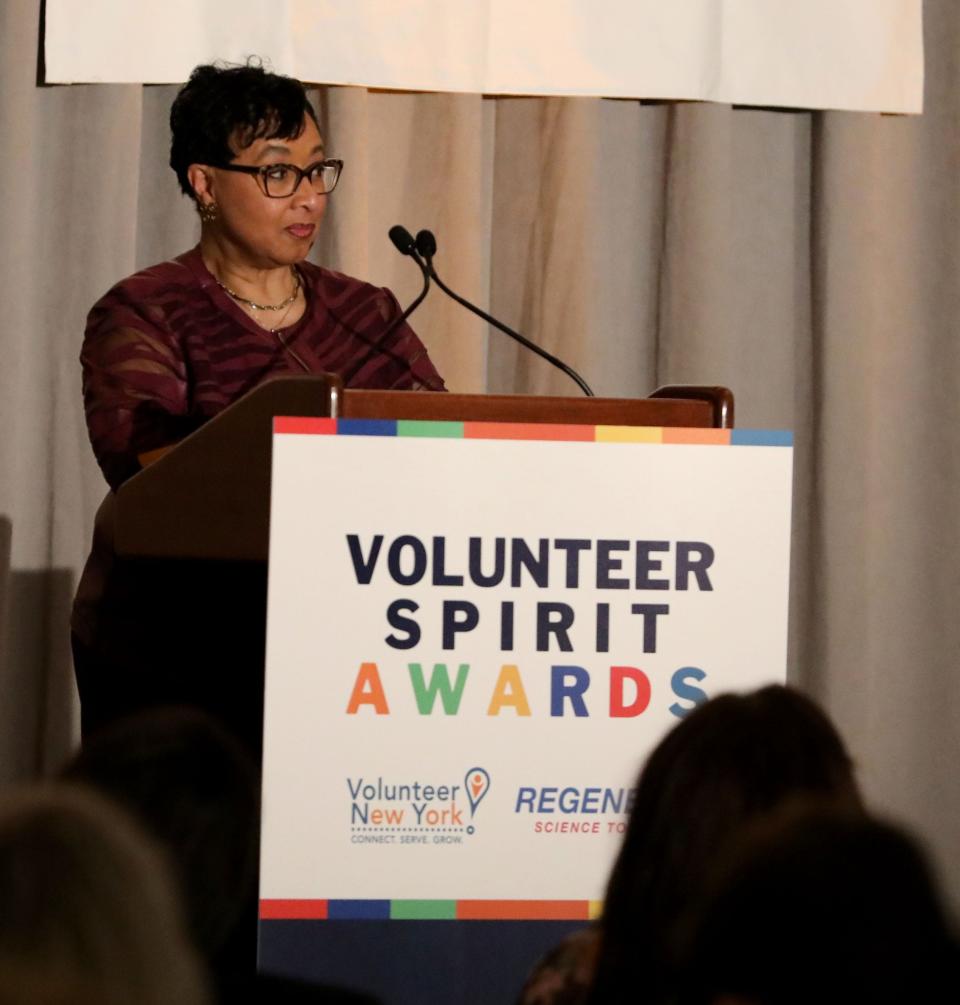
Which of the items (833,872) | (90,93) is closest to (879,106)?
(90,93)

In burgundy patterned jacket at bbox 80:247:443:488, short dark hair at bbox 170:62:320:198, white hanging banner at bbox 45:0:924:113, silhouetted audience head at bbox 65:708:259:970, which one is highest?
white hanging banner at bbox 45:0:924:113

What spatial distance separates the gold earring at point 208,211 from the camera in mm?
2787

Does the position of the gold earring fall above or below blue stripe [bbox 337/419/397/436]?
above

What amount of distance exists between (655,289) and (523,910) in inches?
102

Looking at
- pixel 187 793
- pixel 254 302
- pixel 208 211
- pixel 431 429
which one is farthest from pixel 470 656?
pixel 208 211

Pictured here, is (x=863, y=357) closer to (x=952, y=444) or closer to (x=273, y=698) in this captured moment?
(x=952, y=444)

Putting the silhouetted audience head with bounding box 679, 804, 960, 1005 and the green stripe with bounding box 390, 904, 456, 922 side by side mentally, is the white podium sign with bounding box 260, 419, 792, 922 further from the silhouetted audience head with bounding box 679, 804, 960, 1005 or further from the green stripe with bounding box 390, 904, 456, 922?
the silhouetted audience head with bounding box 679, 804, 960, 1005

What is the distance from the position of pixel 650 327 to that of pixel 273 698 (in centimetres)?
257

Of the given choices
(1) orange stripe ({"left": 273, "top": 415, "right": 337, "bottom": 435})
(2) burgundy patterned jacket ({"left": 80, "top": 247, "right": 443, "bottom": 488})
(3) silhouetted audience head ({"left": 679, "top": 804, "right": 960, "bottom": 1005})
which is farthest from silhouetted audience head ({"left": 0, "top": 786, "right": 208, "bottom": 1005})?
(2) burgundy patterned jacket ({"left": 80, "top": 247, "right": 443, "bottom": 488})

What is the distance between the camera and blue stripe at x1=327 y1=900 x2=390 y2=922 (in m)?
1.93

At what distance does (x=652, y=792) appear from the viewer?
4.07 feet

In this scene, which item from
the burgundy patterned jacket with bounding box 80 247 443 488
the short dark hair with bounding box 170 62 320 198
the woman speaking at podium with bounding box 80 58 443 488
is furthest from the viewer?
the short dark hair with bounding box 170 62 320 198

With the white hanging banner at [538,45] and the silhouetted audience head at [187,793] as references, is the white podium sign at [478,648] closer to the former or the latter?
the silhouetted audience head at [187,793]

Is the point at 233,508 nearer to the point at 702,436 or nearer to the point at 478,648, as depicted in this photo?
the point at 478,648
